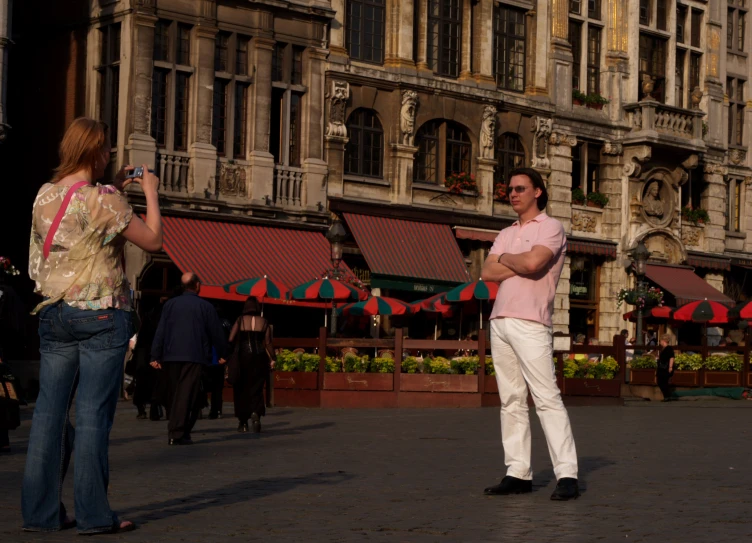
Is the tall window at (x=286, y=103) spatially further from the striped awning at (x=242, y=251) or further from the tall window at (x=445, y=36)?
the tall window at (x=445, y=36)

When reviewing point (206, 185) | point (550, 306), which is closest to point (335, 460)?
point (550, 306)

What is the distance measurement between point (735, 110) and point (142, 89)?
2233cm

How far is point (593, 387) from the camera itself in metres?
25.2

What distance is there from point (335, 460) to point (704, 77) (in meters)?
33.1

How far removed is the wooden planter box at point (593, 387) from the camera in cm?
2505

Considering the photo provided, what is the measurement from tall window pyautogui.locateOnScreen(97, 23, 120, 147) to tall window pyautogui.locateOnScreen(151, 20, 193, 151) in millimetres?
806

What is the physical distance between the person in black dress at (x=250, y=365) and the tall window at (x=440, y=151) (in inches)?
700

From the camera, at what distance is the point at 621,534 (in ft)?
23.8

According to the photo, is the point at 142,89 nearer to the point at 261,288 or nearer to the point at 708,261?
the point at 261,288

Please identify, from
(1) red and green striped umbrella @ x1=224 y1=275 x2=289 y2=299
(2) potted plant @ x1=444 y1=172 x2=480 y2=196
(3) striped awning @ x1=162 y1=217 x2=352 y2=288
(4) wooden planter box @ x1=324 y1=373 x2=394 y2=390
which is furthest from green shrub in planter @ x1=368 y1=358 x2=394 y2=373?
(2) potted plant @ x1=444 y1=172 x2=480 y2=196

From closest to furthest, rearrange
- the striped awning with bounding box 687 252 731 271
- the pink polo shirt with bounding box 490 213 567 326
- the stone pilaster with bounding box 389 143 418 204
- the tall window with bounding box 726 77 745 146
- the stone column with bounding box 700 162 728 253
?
1. the pink polo shirt with bounding box 490 213 567 326
2. the stone pilaster with bounding box 389 143 418 204
3. the striped awning with bounding box 687 252 731 271
4. the stone column with bounding box 700 162 728 253
5. the tall window with bounding box 726 77 745 146

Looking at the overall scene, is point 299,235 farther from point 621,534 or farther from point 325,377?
point 621,534

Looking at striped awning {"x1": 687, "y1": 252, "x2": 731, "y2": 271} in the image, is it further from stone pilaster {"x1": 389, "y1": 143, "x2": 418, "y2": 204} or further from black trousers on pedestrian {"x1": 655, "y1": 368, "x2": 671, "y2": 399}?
black trousers on pedestrian {"x1": 655, "y1": 368, "x2": 671, "y2": 399}

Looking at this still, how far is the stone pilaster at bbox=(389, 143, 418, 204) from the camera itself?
33625 millimetres
